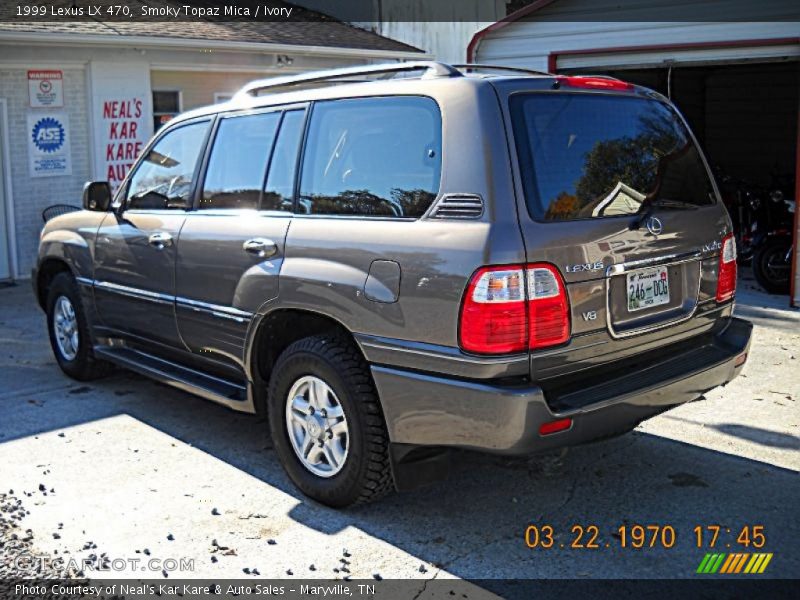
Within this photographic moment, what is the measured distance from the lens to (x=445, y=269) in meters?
3.83

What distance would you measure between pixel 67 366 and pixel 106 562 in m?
3.10

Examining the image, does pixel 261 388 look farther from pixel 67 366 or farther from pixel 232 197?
pixel 67 366

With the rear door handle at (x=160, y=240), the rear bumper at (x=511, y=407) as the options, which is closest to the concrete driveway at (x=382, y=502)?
the rear bumper at (x=511, y=407)

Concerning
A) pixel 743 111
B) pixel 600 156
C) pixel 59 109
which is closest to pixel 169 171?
pixel 600 156

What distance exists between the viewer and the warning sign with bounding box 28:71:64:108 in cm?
1139

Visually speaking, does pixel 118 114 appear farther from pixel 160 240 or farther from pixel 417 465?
pixel 417 465

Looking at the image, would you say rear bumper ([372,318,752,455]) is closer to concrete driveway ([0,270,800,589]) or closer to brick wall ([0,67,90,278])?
concrete driveway ([0,270,800,589])

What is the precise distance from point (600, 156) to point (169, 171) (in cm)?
285

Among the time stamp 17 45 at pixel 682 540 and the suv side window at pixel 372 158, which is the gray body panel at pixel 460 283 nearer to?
the suv side window at pixel 372 158

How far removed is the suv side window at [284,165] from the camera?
4.74 meters

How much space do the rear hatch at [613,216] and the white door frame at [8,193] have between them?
8.90 meters

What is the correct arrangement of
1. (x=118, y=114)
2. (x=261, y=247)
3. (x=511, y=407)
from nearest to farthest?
(x=511, y=407) < (x=261, y=247) < (x=118, y=114)

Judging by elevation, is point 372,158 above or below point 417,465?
above

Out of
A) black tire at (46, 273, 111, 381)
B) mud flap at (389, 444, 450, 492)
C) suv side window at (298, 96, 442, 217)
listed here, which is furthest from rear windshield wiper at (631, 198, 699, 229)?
black tire at (46, 273, 111, 381)
